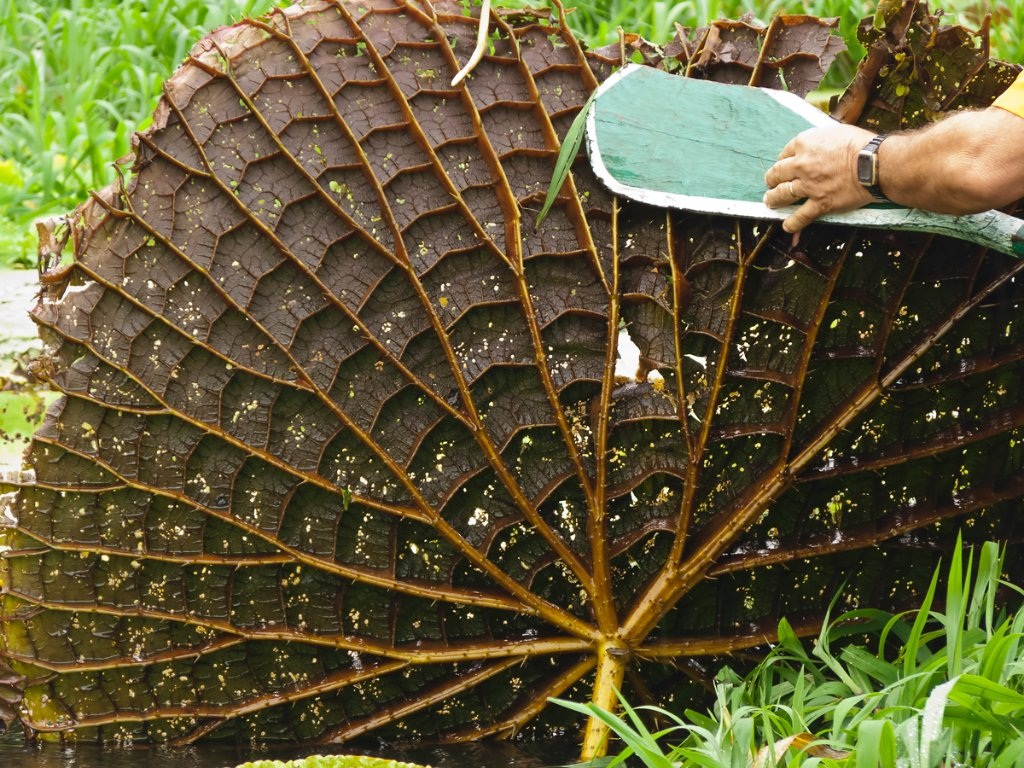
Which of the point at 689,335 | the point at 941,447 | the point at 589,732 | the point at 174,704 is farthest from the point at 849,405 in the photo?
the point at 174,704

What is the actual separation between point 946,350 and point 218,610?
1.60 metres

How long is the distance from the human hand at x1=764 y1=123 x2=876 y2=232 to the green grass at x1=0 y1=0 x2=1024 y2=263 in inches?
90.8

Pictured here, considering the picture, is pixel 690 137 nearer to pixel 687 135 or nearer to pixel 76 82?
Answer: pixel 687 135

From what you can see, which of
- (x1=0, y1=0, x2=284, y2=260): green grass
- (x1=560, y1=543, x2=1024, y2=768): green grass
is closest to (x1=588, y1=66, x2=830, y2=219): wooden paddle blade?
(x1=560, y1=543, x2=1024, y2=768): green grass

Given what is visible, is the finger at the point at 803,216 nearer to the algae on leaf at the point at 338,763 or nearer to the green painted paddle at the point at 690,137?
the green painted paddle at the point at 690,137

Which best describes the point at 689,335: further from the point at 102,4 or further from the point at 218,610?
the point at 102,4

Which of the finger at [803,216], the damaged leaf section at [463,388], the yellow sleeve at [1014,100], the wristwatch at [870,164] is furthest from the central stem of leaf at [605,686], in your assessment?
the yellow sleeve at [1014,100]

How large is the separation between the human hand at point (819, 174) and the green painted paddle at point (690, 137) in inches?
2.3

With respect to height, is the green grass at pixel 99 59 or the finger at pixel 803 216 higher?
the green grass at pixel 99 59

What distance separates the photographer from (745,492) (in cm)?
231

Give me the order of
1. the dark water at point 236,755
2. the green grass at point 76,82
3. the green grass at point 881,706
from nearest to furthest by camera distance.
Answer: the green grass at point 881,706 → the dark water at point 236,755 → the green grass at point 76,82

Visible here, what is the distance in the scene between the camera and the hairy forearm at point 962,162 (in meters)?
1.81

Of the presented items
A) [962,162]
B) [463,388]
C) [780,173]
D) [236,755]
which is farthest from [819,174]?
[236,755]

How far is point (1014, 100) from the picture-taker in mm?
1814
